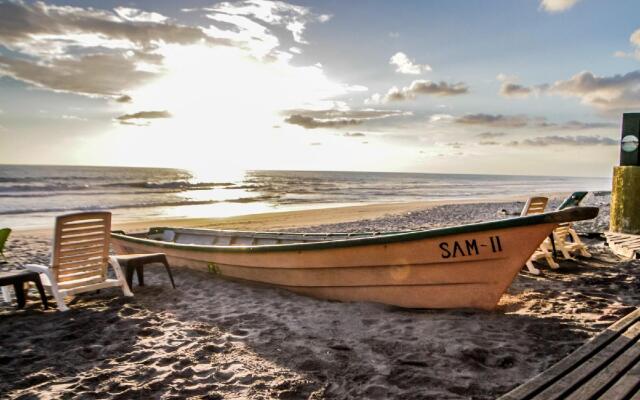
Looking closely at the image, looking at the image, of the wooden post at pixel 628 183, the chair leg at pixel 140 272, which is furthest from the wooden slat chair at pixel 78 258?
the wooden post at pixel 628 183

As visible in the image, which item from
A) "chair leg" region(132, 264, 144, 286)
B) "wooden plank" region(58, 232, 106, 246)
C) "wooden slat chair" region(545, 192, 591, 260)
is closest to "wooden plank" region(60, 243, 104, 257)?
"wooden plank" region(58, 232, 106, 246)

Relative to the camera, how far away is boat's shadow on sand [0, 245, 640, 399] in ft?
10.8

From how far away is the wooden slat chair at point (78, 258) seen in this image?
5332 millimetres

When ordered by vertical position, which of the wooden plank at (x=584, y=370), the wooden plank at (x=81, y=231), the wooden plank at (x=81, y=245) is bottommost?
the wooden plank at (x=584, y=370)

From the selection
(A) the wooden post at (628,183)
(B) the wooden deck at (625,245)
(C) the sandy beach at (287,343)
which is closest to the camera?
(C) the sandy beach at (287,343)

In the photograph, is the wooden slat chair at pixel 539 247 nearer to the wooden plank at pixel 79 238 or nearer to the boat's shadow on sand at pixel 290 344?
the boat's shadow on sand at pixel 290 344

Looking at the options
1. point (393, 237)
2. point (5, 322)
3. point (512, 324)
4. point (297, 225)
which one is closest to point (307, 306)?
point (393, 237)

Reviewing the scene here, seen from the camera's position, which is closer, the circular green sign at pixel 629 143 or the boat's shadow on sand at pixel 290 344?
the boat's shadow on sand at pixel 290 344

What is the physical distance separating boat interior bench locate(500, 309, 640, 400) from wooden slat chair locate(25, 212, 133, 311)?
511 centimetres

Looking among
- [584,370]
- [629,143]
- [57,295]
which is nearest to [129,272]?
[57,295]

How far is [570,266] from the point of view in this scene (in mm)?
7227

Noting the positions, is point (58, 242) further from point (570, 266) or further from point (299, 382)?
point (570, 266)

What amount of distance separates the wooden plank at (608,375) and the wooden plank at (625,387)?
0.04m

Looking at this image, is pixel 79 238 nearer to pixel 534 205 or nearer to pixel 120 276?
pixel 120 276
